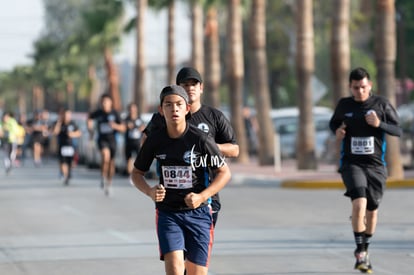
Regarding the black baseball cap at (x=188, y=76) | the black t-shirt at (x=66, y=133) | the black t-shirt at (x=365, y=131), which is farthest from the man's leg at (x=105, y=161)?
the black baseball cap at (x=188, y=76)

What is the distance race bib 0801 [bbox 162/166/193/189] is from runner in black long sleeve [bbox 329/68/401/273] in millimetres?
3617

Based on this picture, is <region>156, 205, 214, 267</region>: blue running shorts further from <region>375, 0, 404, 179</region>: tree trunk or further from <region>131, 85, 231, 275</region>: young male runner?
<region>375, 0, 404, 179</region>: tree trunk

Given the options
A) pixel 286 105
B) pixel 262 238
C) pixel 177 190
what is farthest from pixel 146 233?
pixel 286 105

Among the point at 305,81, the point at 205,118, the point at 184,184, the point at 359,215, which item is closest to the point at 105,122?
the point at 305,81

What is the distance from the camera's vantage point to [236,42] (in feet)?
116

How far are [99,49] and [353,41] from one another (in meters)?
20.1

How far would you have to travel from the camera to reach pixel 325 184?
933 inches

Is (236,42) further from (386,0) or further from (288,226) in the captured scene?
(288,226)

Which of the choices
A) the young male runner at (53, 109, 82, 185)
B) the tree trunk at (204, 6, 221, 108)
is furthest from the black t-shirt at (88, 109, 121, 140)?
the tree trunk at (204, 6, 221, 108)

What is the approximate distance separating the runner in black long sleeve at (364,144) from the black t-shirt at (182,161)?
3.57m

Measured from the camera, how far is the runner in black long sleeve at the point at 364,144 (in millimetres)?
11172

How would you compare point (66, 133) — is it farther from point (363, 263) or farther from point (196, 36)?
point (363, 263)

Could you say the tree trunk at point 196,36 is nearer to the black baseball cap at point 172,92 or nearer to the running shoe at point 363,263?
the running shoe at point 363,263

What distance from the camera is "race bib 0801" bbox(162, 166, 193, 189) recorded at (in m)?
7.82
